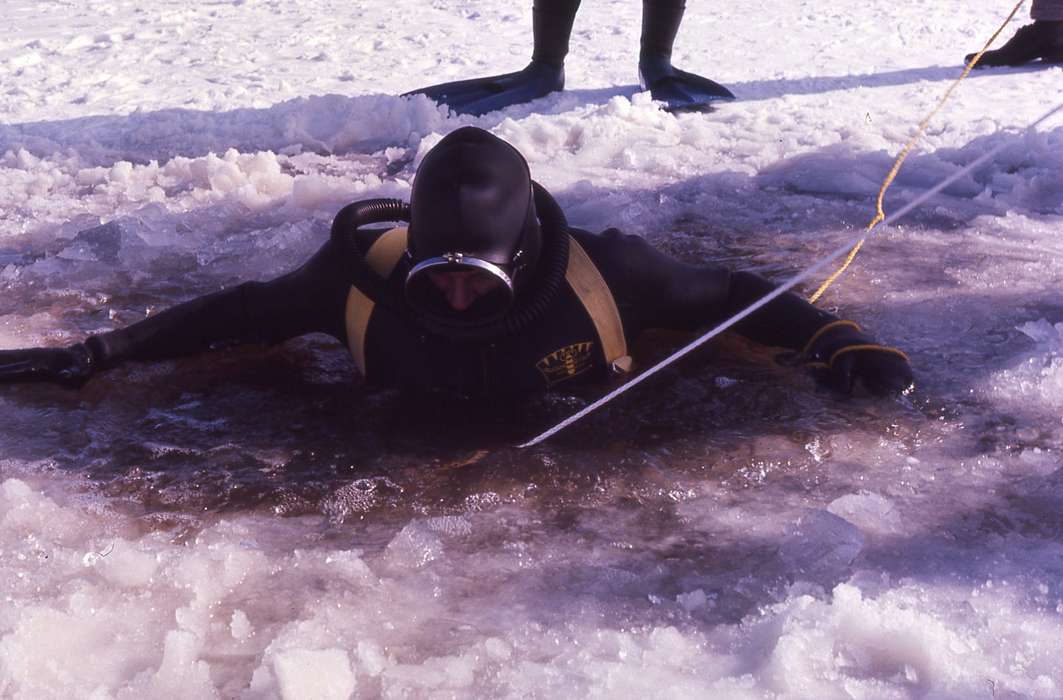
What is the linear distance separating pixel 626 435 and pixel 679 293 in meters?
0.40

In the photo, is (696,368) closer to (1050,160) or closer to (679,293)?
(679,293)

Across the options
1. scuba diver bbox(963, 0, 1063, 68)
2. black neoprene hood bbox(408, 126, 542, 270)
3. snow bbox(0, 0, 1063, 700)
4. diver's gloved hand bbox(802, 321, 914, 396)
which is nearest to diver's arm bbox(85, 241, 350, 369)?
snow bbox(0, 0, 1063, 700)

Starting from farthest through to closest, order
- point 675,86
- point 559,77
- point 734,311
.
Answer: point 559,77 → point 675,86 → point 734,311

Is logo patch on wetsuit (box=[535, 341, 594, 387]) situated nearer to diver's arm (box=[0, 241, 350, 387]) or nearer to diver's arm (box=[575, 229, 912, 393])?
diver's arm (box=[575, 229, 912, 393])

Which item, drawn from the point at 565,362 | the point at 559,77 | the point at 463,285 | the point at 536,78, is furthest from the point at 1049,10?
the point at 463,285

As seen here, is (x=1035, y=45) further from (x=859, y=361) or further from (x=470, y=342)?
(x=470, y=342)

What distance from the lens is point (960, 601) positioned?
6.60 ft

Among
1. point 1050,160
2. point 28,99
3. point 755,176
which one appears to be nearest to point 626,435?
point 755,176

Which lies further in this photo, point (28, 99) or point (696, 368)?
point (28, 99)

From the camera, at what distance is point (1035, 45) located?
629 cm

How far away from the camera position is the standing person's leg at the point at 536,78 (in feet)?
18.7

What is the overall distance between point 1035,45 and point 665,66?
221cm

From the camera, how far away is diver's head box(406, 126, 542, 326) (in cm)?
241

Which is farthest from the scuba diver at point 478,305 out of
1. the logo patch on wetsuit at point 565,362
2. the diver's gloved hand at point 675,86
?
the diver's gloved hand at point 675,86
